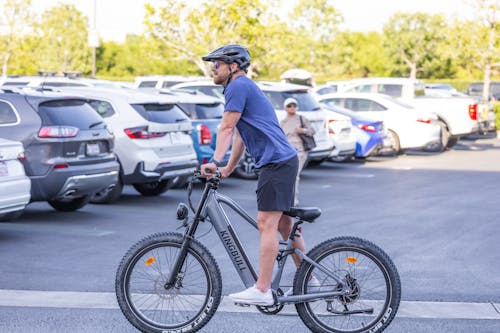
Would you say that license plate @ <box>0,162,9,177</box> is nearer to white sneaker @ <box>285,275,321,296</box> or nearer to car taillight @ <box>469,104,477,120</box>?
white sneaker @ <box>285,275,321,296</box>

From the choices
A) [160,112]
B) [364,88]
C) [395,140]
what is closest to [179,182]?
[160,112]

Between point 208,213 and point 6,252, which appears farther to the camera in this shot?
point 6,252

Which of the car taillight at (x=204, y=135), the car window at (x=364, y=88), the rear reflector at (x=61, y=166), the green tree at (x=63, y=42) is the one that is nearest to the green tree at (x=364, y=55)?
the green tree at (x=63, y=42)

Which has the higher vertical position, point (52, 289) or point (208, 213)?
point (208, 213)

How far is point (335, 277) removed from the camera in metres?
6.21

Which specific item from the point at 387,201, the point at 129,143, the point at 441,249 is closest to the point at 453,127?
the point at 387,201

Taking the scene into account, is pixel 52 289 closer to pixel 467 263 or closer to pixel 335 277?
pixel 335 277

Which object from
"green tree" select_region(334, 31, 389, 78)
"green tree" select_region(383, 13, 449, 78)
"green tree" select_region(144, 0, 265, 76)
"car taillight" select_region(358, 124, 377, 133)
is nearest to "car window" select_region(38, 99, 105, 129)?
"car taillight" select_region(358, 124, 377, 133)

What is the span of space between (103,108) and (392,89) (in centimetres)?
1501

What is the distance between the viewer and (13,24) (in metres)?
59.3

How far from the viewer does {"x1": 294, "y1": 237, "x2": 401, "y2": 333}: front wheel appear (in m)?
6.15

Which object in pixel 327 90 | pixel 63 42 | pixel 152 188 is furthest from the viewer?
pixel 63 42

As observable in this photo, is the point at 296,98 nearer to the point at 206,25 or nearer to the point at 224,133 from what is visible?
the point at 224,133

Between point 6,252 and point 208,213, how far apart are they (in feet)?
12.8
